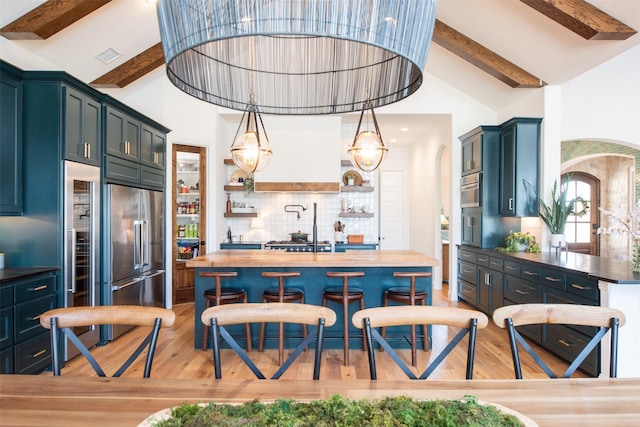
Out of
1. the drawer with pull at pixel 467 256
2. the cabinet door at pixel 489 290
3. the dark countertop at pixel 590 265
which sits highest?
the dark countertop at pixel 590 265

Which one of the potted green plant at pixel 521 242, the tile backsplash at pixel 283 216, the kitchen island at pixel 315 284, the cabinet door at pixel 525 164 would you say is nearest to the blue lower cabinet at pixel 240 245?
the tile backsplash at pixel 283 216

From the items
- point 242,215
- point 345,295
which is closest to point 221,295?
point 345,295

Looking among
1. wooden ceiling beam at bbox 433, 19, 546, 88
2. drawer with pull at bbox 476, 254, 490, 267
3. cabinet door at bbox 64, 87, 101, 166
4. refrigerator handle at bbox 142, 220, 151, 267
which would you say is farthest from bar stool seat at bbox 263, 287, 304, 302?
wooden ceiling beam at bbox 433, 19, 546, 88

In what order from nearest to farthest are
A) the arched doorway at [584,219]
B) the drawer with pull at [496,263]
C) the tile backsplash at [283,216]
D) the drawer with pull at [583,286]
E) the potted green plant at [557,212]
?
the drawer with pull at [583,286]
the potted green plant at [557,212]
the drawer with pull at [496,263]
the tile backsplash at [283,216]
the arched doorway at [584,219]

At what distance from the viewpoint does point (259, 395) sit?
120cm

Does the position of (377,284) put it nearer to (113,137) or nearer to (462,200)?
(462,200)

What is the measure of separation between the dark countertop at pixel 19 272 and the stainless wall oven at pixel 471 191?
490 centimetres

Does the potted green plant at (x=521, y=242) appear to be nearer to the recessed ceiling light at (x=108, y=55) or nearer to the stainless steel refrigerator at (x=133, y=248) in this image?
the stainless steel refrigerator at (x=133, y=248)

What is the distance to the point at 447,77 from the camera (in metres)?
5.58

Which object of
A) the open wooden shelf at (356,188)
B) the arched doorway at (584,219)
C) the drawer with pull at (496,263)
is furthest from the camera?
the arched doorway at (584,219)

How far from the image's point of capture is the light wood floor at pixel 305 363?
3059 millimetres

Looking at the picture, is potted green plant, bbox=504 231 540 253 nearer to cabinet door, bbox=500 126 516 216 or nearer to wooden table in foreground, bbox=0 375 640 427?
cabinet door, bbox=500 126 516 216

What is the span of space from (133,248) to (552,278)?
14.1 ft

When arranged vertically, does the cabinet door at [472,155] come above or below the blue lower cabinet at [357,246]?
above
